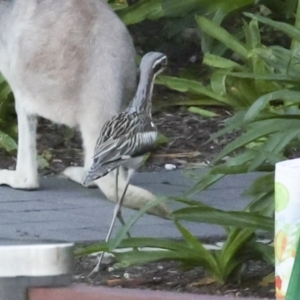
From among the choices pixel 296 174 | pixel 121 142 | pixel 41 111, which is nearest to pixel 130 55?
pixel 41 111

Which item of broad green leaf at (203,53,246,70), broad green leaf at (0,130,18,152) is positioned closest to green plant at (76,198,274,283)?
broad green leaf at (0,130,18,152)

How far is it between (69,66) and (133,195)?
0.67 metres

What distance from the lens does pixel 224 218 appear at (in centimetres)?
320

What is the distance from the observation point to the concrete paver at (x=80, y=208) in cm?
419

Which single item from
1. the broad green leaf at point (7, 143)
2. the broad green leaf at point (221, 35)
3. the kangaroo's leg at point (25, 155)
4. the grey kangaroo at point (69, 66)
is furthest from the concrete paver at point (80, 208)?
the broad green leaf at point (221, 35)

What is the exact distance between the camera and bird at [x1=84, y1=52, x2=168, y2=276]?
3.44m

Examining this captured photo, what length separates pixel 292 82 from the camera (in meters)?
4.07

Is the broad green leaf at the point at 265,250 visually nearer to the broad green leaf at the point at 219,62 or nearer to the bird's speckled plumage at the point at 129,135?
the bird's speckled plumage at the point at 129,135

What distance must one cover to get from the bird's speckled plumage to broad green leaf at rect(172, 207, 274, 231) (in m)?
0.35

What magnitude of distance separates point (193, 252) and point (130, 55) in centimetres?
141

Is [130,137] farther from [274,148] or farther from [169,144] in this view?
[169,144]

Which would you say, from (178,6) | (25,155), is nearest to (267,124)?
(25,155)

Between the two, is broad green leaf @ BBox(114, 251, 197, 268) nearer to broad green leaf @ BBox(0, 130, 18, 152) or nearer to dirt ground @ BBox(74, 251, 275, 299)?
dirt ground @ BBox(74, 251, 275, 299)

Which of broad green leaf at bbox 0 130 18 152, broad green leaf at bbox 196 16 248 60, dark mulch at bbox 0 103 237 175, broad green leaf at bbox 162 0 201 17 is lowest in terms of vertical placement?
dark mulch at bbox 0 103 237 175
